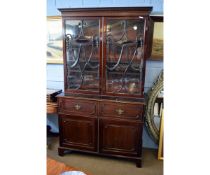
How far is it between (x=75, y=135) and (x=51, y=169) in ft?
4.08

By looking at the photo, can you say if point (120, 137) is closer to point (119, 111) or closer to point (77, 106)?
point (119, 111)

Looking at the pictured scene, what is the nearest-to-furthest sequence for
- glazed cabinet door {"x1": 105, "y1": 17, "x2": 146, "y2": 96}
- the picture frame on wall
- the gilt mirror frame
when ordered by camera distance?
glazed cabinet door {"x1": 105, "y1": 17, "x2": 146, "y2": 96} → the gilt mirror frame → the picture frame on wall

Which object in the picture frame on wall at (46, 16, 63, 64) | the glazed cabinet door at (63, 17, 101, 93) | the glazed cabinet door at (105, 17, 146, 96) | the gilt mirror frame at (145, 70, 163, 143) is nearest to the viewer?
the glazed cabinet door at (105, 17, 146, 96)

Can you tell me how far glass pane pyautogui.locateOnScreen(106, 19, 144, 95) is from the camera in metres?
2.33

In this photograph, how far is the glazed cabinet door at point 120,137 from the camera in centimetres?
240

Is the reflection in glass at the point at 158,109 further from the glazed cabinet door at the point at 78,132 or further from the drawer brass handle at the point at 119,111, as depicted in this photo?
the glazed cabinet door at the point at 78,132

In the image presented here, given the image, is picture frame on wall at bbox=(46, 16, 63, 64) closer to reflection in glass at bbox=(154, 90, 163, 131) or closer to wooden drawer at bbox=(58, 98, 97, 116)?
wooden drawer at bbox=(58, 98, 97, 116)

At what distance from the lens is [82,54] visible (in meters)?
2.56

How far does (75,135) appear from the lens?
2623 millimetres

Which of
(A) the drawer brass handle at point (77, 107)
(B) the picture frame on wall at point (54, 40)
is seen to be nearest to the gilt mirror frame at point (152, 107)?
(A) the drawer brass handle at point (77, 107)

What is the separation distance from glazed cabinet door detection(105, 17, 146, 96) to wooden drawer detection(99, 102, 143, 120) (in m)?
0.16

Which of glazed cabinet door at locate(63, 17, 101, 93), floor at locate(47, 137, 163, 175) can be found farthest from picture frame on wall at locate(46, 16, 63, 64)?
floor at locate(47, 137, 163, 175)

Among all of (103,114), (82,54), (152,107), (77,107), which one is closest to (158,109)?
(152,107)
